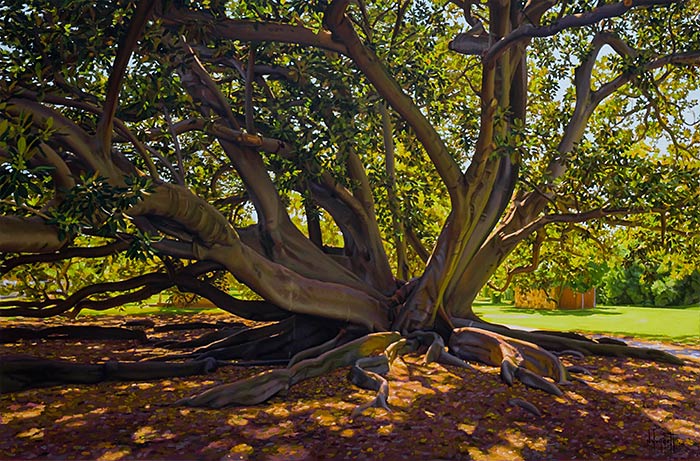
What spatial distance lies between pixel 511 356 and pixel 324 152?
472 cm

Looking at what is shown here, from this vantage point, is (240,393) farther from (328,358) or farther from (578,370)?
(578,370)

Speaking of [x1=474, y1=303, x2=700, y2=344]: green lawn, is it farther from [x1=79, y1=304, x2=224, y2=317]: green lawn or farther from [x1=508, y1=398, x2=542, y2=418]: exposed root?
[x1=79, y1=304, x2=224, y2=317]: green lawn

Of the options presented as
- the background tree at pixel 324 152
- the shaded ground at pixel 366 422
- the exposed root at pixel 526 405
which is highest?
the background tree at pixel 324 152

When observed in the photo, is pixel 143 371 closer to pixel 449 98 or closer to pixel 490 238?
pixel 490 238

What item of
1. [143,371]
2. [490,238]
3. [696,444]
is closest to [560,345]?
[490,238]

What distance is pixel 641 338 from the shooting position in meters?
17.5

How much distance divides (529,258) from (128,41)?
1179cm

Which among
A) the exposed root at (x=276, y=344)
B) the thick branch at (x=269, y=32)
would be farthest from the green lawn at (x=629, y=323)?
the thick branch at (x=269, y=32)

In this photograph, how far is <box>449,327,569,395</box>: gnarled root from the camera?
29.1ft

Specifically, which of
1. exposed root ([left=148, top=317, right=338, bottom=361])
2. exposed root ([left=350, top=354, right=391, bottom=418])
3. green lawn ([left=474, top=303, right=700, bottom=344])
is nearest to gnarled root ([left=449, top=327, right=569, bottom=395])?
exposed root ([left=350, top=354, right=391, bottom=418])

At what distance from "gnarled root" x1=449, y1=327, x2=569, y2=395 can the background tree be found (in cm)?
4

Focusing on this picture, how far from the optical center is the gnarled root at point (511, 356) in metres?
8.86

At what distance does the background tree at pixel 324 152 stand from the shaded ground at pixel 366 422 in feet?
1.76
